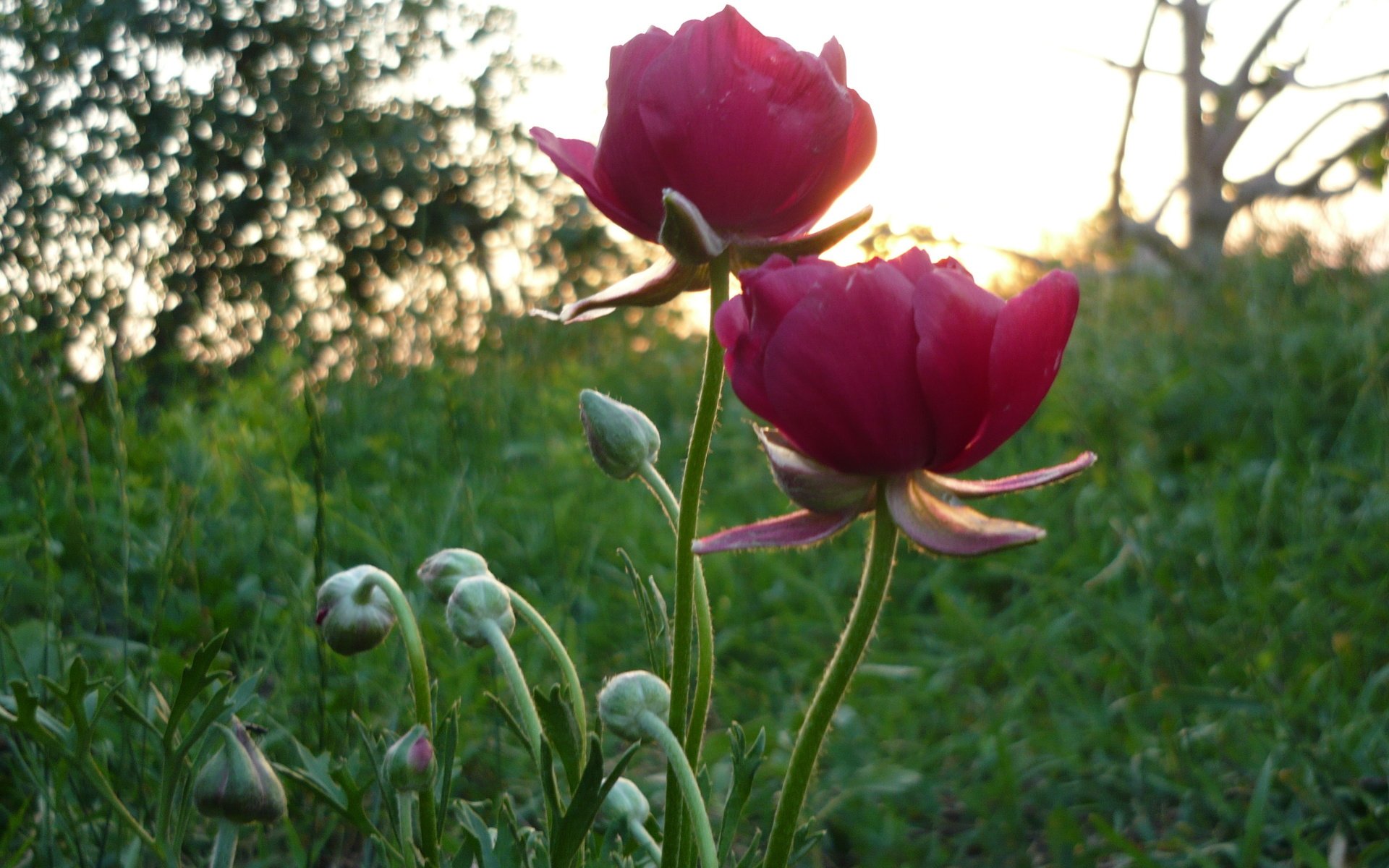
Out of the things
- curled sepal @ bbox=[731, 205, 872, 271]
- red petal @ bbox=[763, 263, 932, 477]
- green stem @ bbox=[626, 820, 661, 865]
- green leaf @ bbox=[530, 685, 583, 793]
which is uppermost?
curled sepal @ bbox=[731, 205, 872, 271]

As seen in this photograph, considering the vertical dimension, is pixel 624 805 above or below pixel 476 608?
below

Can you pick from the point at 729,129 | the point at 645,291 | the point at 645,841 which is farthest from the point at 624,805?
the point at 729,129

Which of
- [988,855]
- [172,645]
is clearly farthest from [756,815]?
[172,645]

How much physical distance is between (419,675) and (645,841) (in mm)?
202

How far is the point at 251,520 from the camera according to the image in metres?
2.02

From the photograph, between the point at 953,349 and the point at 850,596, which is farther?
→ the point at 850,596

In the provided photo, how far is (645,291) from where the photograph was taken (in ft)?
2.22

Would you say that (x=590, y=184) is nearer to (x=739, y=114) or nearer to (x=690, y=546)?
(x=739, y=114)

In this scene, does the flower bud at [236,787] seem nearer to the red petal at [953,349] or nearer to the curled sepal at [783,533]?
the curled sepal at [783,533]

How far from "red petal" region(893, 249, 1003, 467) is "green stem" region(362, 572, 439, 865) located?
34 centimetres

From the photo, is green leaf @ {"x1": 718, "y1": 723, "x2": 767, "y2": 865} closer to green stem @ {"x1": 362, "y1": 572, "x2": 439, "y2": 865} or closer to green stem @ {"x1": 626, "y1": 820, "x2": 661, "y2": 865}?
green stem @ {"x1": 626, "y1": 820, "x2": 661, "y2": 865}

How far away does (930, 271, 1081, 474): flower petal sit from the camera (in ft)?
1.87

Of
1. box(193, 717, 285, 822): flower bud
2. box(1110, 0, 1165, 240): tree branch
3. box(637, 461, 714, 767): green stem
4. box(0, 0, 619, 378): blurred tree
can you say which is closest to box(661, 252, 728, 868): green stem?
box(637, 461, 714, 767): green stem

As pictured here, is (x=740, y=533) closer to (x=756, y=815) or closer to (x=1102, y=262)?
(x=756, y=815)
